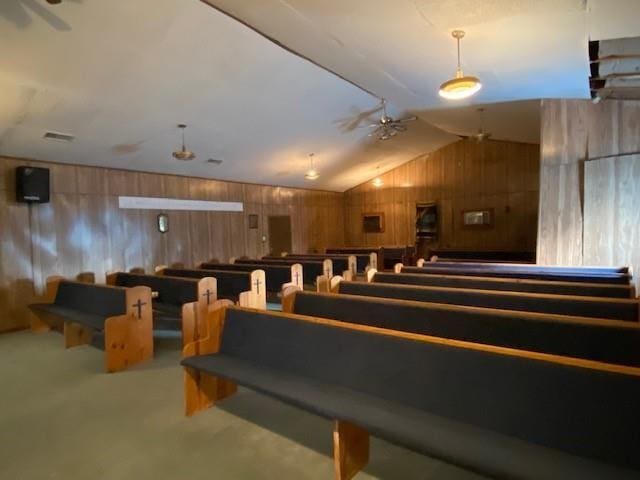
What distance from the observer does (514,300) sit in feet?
9.29

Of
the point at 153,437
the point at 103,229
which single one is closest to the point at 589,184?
the point at 153,437

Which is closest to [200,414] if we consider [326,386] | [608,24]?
[326,386]

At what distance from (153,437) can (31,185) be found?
14.3 ft

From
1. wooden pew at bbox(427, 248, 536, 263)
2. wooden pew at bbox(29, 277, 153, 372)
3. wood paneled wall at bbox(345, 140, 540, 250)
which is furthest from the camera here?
wood paneled wall at bbox(345, 140, 540, 250)

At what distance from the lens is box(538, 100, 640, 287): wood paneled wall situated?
4574mm

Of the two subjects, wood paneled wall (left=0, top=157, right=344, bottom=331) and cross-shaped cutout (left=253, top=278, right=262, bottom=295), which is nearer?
cross-shaped cutout (left=253, top=278, right=262, bottom=295)

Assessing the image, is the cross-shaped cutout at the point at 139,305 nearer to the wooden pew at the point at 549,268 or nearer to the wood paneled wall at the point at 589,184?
the wooden pew at the point at 549,268

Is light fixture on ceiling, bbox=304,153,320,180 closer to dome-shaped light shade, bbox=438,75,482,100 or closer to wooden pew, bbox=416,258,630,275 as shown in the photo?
wooden pew, bbox=416,258,630,275

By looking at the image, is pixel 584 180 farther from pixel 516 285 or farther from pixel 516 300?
pixel 516 300

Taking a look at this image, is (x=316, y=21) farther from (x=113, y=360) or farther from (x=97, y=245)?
(x=97, y=245)

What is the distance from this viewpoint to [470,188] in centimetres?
956

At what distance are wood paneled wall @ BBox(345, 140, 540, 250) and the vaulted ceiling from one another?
2310 millimetres

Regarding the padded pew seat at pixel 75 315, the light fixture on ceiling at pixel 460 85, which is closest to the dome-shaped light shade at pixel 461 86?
the light fixture on ceiling at pixel 460 85

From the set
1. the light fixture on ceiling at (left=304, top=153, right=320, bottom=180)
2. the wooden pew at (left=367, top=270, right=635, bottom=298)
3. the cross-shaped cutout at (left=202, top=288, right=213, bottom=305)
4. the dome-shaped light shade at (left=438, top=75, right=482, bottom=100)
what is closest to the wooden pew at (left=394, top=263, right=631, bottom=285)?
the wooden pew at (left=367, top=270, right=635, bottom=298)
